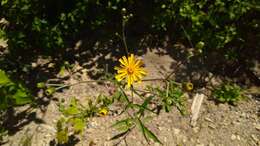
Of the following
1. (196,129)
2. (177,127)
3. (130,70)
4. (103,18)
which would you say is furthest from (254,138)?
(103,18)

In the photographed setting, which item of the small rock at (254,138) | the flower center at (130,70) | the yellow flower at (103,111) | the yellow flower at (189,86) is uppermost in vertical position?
the flower center at (130,70)

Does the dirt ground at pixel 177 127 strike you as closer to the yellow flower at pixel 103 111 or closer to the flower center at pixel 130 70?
the yellow flower at pixel 103 111

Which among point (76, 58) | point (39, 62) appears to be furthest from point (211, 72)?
point (39, 62)

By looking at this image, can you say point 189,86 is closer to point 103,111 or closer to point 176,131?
point 176,131

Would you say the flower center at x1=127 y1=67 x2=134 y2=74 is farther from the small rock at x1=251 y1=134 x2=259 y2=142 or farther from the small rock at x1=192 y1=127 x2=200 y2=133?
the small rock at x1=251 y1=134 x2=259 y2=142

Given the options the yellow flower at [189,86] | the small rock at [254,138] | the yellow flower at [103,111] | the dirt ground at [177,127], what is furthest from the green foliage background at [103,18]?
the small rock at [254,138]

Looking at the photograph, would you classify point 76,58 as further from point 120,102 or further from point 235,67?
point 235,67

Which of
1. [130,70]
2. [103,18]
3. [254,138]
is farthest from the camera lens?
[103,18]

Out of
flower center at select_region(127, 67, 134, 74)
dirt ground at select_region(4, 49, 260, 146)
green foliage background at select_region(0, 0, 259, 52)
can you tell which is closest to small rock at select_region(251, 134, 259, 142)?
dirt ground at select_region(4, 49, 260, 146)
